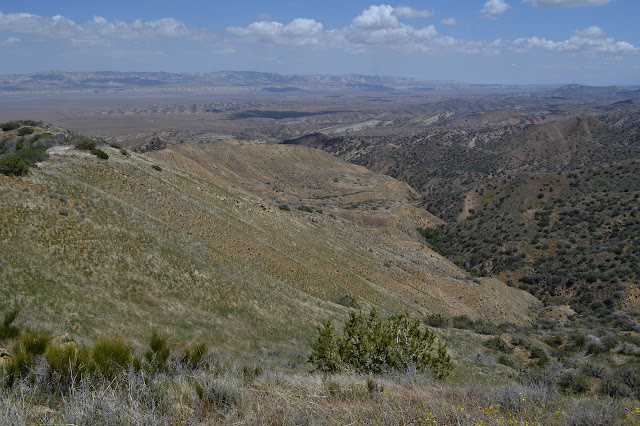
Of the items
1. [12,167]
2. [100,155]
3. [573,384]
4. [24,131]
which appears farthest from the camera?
[24,131]

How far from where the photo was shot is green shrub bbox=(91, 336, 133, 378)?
6043mm

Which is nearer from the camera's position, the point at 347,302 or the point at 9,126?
the point at 347,302

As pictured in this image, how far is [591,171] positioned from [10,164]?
68411 mm

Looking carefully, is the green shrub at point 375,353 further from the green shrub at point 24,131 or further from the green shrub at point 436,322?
the green shrub at point 24,131

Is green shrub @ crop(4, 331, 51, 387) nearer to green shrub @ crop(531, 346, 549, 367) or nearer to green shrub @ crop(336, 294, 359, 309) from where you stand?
→ green shrub @ crop(336, 294, 359, 309)

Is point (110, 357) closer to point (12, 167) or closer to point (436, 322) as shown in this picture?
point (12, 167)

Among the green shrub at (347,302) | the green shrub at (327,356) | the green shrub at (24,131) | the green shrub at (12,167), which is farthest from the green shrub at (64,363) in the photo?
the green shrub at (24,131)

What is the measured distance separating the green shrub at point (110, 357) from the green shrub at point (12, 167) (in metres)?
15.0

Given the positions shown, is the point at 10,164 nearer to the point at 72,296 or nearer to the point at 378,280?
the point at 72,296

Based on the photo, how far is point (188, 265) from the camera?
17.4 m

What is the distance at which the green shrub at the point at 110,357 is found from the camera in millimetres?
6043

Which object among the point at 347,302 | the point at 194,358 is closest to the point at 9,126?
the point at 347,302

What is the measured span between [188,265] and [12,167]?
863 centimetres

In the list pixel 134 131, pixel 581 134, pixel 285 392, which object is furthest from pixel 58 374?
pixel 134 131
